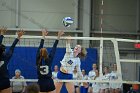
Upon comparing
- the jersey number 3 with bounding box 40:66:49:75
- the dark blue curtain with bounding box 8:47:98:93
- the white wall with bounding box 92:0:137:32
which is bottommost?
the dark blue curtain with bounding box 8:47:98:93

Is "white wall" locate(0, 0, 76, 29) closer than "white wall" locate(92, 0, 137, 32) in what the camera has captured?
Yes

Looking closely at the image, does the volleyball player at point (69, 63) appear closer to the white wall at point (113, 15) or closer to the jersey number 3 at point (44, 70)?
the jersey number 3 at point (44, 70)

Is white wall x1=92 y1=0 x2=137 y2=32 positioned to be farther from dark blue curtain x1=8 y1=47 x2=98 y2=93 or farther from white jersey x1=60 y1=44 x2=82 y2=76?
white jersey x1=60 y1=44 x2=82 y2=76

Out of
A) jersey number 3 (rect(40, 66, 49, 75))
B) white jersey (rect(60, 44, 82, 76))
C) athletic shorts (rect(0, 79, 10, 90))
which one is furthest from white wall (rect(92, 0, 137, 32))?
athletic shorts (rect(0, 79, 10, 90))

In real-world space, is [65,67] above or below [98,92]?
above

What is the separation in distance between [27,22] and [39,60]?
9.48 m

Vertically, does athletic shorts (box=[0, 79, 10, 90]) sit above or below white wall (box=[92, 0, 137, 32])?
below

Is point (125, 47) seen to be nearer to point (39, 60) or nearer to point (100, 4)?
point (100, 4)

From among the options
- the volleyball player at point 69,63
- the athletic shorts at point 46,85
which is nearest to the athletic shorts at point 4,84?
the athletic shorts at point 46,85

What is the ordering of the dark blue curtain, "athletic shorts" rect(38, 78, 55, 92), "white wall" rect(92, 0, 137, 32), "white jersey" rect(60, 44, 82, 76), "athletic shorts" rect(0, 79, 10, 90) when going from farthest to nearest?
"white wall" rect(92, 0, 137, 32)
the dark blue curtain
"white jersey" rect(60, 44, 82, 76)
"athletic shorts" rect(38, 78, 55, 92)
"athletic shorts" rect(0, 79, 10, 90)

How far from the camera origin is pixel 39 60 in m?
7.41

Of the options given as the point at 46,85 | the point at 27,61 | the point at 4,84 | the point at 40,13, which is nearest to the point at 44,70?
the point at 46,85

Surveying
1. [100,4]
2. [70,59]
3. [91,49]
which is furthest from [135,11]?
[70,59]

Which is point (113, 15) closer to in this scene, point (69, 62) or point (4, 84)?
point (69, 62)
